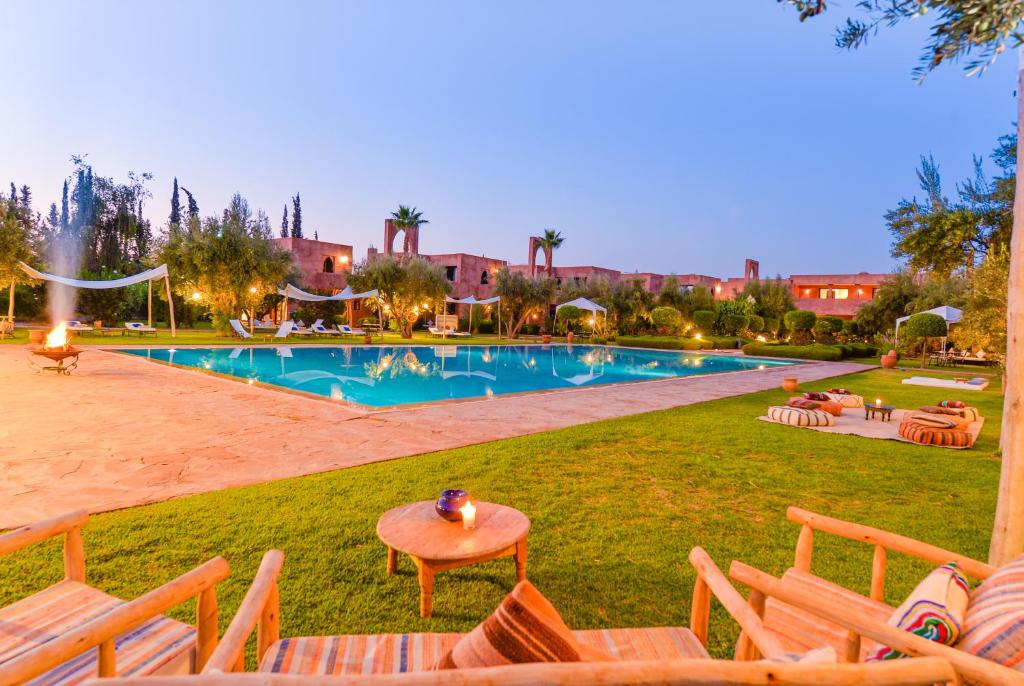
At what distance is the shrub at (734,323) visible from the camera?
3231 cm

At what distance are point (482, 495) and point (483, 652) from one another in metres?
3.25

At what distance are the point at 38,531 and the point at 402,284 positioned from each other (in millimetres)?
25527

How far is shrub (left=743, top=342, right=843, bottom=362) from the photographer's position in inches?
904

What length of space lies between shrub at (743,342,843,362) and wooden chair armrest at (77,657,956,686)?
25.3 meters

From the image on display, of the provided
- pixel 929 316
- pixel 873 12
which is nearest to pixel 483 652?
pixel 873 12

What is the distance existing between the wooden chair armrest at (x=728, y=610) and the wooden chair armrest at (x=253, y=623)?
1361 millimetres

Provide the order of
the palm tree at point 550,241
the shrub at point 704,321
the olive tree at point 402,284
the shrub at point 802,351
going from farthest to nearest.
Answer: the palm tree at point 550,241 → the shrub at point 704,321 → the olive tree at point 402,284 → the shrub at point 802,351

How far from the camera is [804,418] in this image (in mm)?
7781

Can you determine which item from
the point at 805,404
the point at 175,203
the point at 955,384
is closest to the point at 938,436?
the point at 805,404

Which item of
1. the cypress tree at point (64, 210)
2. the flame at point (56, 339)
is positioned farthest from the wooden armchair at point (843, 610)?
the cypress tree at point (64, 210)

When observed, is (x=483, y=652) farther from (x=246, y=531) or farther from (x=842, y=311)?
(x=842, y=311)

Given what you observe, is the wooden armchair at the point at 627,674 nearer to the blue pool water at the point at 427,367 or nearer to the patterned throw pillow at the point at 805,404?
the blue pool water at the point at 427,367

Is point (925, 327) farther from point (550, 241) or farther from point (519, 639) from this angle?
point (550, 241)

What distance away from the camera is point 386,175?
57938 millimetres
